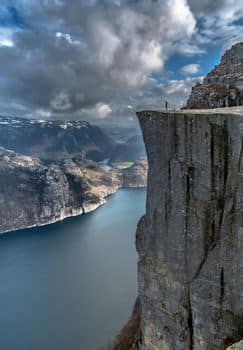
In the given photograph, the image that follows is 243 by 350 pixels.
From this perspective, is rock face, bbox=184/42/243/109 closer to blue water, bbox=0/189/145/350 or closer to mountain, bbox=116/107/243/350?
mountain, bbox=116/107/243/350

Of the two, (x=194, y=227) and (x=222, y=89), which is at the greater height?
(x=222, y=89)

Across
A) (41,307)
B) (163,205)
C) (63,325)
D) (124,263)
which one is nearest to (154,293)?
(163,205)

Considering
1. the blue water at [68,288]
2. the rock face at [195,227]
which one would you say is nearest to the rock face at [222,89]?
the rock face at [195,227]

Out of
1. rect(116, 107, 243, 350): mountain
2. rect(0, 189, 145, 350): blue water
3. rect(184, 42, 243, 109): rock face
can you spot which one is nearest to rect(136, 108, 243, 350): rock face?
rect(116, 107, 243, 350): mountain

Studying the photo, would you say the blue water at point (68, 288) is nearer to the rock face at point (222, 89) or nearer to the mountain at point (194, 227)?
the mountain at point (194, 227)

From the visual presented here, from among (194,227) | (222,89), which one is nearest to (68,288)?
(222,89)

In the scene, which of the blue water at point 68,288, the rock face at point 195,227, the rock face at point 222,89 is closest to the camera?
the rock face at point 195,227

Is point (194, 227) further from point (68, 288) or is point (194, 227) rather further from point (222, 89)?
point (68, 288)

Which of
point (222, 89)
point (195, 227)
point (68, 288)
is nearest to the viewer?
point (195, 227)
